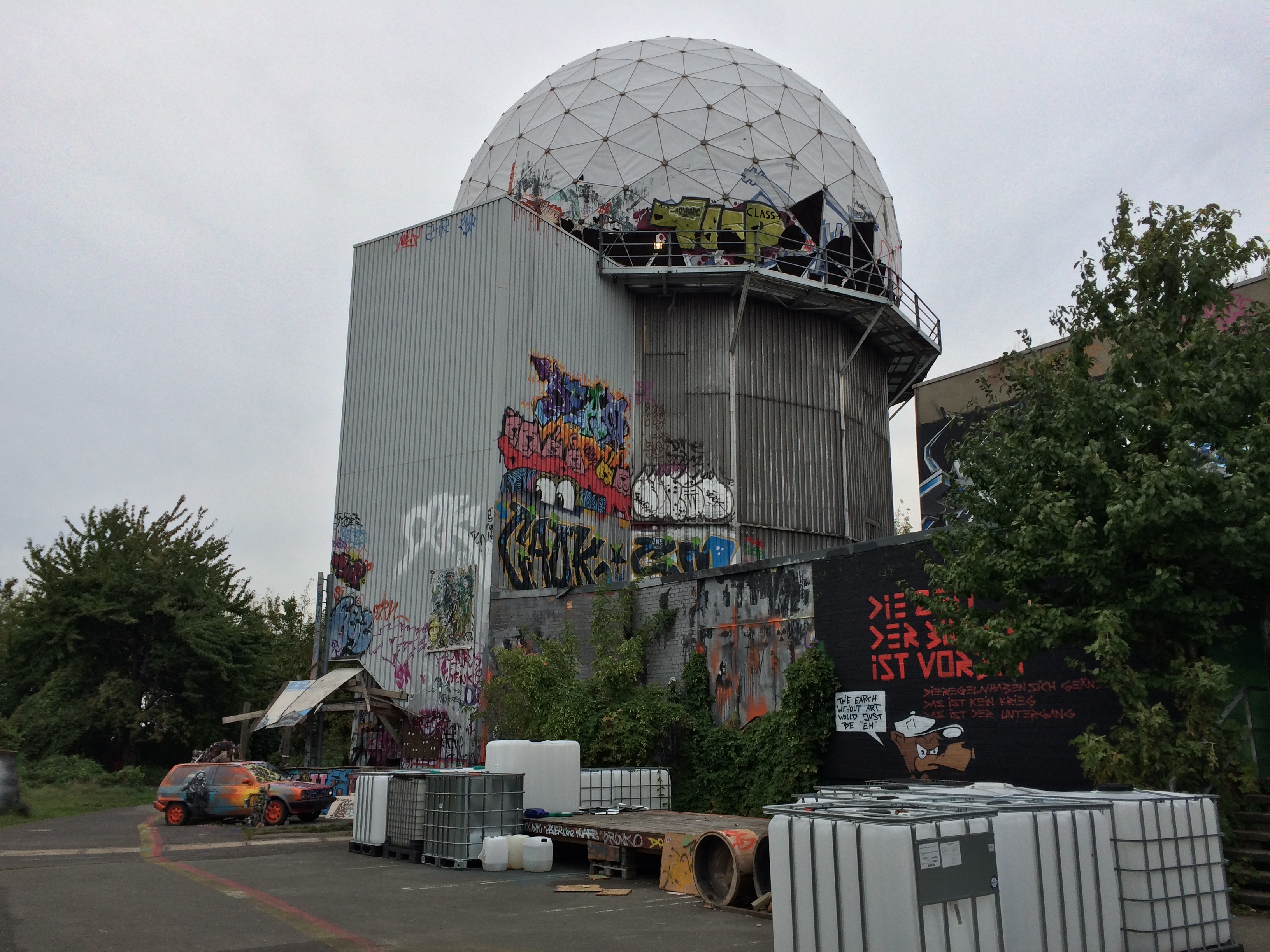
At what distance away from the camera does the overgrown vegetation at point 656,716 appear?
1828 cm

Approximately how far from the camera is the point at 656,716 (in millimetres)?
20109

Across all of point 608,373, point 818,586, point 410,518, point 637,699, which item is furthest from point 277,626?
point 818,586

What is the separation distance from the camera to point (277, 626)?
42.4m

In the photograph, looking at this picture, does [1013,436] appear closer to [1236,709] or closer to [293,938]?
[1236,709]

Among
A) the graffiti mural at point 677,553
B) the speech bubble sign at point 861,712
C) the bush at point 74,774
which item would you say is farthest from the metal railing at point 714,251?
the bush at point 74,774

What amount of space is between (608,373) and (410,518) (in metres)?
7.14

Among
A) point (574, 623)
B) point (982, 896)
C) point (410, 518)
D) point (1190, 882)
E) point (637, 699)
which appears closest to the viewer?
point (982, 896)

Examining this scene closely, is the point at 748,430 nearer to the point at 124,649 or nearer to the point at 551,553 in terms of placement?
the point at 551,553

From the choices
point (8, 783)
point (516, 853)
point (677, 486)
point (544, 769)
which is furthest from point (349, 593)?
point (516, 853)

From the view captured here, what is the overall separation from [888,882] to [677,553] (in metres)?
21.5

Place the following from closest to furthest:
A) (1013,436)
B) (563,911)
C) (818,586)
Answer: (563,911), (1013,436), (818,586)

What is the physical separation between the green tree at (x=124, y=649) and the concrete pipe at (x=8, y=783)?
1041 cm

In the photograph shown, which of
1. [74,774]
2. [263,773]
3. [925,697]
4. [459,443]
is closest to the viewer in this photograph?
[925,697]

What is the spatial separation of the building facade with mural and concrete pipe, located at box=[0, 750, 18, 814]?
7692 millimetres
